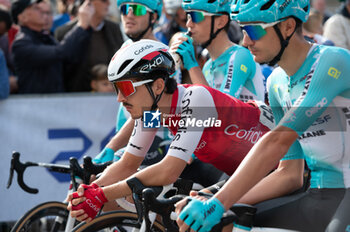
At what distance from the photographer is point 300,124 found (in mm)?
3332

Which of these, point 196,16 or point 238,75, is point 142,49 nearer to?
point 238,75

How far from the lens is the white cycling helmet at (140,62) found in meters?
4.26

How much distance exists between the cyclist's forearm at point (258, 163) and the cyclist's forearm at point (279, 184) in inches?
21.3

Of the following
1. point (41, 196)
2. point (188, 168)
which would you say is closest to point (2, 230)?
point (41, 196)

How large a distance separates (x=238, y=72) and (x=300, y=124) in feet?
7.67

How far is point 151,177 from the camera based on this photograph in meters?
4.03

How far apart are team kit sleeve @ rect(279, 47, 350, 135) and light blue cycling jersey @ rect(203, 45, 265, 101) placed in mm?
2126

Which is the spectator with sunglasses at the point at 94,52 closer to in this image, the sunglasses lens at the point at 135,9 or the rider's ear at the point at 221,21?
the sunglasses lens at the point at 135,9

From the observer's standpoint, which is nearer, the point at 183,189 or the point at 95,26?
the point at 183,189

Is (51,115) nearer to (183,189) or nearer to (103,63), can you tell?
(103,63)

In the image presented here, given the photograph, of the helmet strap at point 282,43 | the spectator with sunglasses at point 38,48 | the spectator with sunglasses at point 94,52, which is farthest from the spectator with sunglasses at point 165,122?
the spectator with sunglasses at point 94,52

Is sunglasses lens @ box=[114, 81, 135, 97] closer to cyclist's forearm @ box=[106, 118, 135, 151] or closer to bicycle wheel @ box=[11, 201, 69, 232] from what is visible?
cyclist's forearm @ box=[106, 118, 135, 151]

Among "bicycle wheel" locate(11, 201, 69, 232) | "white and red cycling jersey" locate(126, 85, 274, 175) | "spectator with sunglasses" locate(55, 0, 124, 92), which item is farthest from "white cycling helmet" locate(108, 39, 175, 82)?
"spectator with sunglasses" locate(55, 0, 124, 92)

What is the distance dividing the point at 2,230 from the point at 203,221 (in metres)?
5.42
